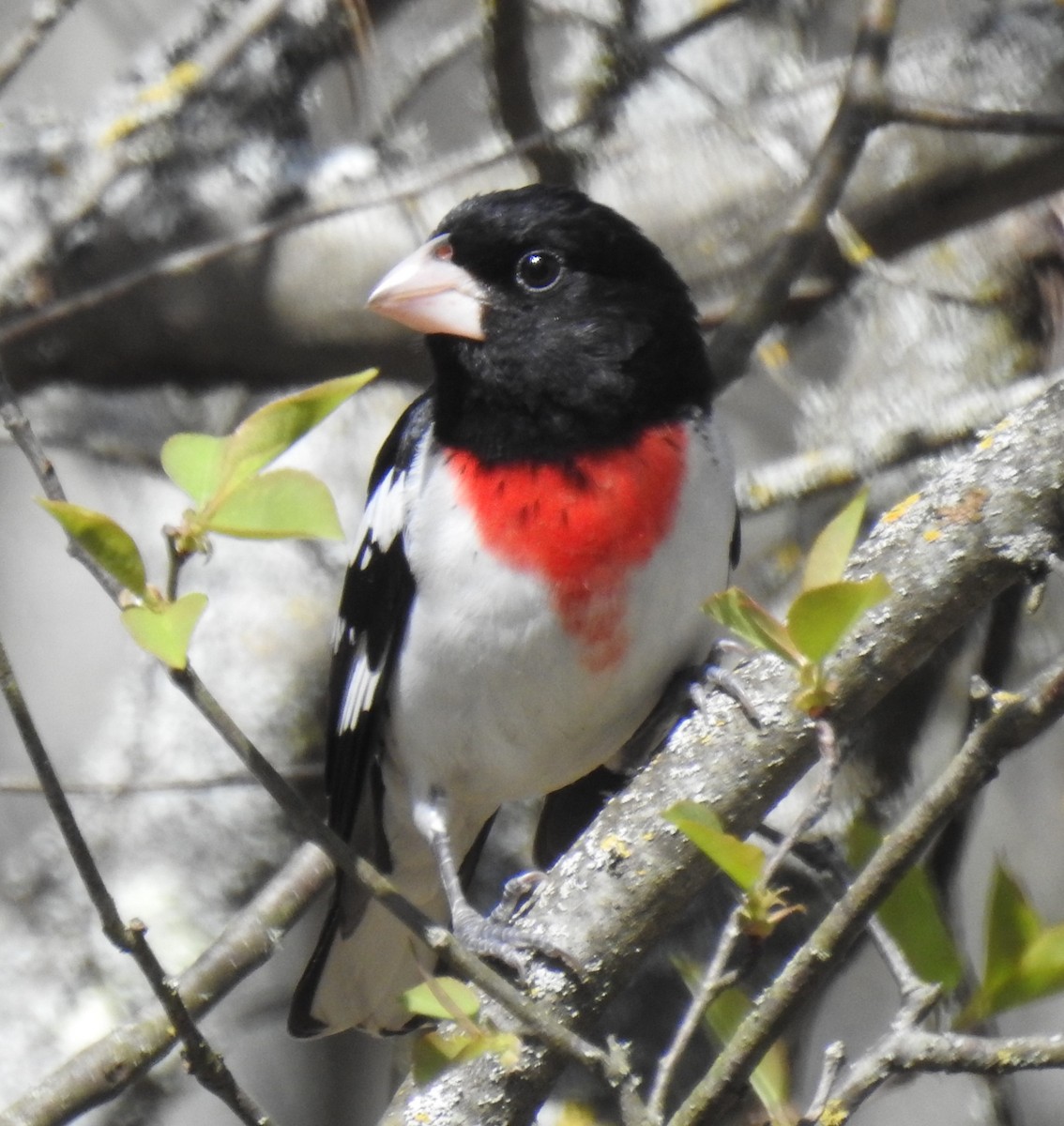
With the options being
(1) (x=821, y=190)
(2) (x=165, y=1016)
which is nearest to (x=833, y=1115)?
(2) (x=165, y=1016)

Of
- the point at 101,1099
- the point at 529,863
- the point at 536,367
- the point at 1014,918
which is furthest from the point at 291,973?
the point at 1014,918

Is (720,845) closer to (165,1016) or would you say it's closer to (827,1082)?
(827,1082)

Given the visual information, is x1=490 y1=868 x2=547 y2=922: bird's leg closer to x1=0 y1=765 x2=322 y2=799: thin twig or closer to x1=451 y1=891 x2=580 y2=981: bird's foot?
x1=451 y1=891 x2=580 y2=981: bird's foot

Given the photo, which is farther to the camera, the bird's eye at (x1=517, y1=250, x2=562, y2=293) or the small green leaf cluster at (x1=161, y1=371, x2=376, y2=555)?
the bird's eye at (x1=517, y1=250, x2=562, y2=293)

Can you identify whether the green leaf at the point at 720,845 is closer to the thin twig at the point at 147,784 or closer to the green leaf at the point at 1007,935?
the green leaf at the point at 1007,935

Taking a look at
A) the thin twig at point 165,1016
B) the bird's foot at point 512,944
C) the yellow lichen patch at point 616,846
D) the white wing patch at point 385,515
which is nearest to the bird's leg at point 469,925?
the bird's foot at point 512,944

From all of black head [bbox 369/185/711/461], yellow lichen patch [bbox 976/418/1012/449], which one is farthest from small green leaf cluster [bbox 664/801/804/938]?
black head [bbox 369/185/711/461]
